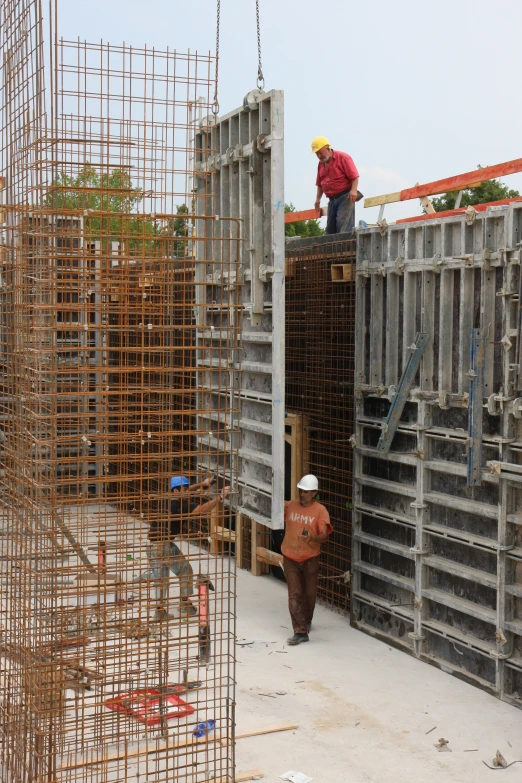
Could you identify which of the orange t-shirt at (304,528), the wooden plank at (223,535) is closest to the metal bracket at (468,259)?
the orange t-shirt at (304,528)

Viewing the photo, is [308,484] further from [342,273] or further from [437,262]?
[437,262]

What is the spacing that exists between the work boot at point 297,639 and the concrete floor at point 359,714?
8cm

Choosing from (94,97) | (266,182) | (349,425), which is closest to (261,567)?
(349,425)

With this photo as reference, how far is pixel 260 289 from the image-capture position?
8.74 metres

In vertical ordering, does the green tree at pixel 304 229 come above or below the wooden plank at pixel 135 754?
above

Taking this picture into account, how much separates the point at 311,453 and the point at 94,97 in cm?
589

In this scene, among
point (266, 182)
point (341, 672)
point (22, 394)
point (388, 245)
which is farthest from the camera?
point (388, 245)

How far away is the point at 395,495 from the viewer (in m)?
10.8

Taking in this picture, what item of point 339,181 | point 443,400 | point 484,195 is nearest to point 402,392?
point 443,400

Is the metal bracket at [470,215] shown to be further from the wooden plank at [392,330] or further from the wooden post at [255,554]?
the wooden post at [255,554]

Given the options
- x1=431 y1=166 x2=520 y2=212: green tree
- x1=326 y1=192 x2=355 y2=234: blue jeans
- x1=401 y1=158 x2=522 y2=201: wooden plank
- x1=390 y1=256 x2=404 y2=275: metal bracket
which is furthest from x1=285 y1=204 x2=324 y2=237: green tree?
x1=390 y1=256 x2=404 y2=275: metal bracket

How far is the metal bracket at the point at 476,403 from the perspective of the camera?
923 centimetres

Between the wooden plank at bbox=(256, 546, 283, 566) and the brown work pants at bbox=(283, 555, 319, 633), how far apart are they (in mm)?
1404

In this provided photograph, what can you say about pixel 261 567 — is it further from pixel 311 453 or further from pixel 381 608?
pixel 381 608
